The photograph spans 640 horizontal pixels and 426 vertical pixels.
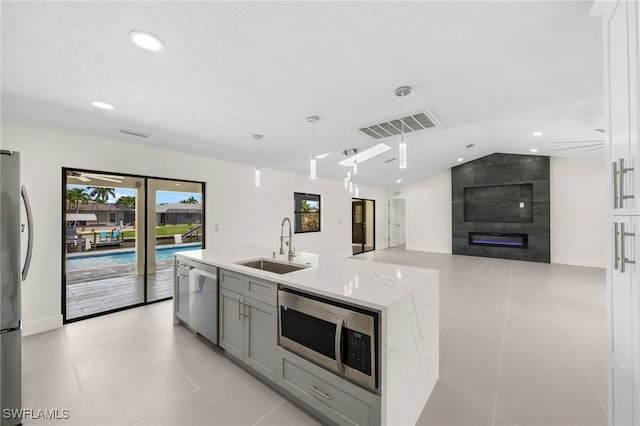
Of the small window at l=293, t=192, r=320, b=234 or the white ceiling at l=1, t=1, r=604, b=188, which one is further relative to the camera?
the small window at l=293, t=192, r=320, b=234

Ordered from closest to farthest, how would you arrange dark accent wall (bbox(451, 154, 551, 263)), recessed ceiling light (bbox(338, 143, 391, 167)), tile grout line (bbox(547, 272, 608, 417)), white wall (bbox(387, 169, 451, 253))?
1. tile grout line (bbox(547, 272, 608, 417))
2. recessed ceiling light (bbox(338, 143, 391, 167))
3. dark accent wall (bbox(451, 154, 551, 263))
4. white wall (bbox(387, 169, 451, 253))

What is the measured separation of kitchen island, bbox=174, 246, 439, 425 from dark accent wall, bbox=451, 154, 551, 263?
7.24 m

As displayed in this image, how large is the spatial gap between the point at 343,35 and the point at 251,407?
8.48ft

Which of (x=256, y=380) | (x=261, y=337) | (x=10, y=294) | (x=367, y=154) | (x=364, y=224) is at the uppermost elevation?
(x=367, y=154)

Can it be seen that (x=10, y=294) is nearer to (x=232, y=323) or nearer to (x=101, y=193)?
(x=232, y=323)

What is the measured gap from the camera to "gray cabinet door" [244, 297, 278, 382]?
1.99 metres

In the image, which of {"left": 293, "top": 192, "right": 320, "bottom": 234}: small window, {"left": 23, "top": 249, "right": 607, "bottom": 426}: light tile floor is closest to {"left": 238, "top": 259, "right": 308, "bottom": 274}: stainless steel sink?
{"left": 23, "top": 249, "right": 607, "bottom": 426}: light tile floor

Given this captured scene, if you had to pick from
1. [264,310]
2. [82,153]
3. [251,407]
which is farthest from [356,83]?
[82,153]

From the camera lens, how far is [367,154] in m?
5.98

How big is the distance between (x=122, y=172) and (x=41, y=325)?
2044 millimetres

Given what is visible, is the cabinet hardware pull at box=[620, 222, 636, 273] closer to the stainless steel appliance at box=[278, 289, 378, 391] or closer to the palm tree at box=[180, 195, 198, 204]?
the stainless steel appliance at box=[278, 289, 378, 391]

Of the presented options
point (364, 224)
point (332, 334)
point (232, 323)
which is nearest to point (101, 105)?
point (232, 323)

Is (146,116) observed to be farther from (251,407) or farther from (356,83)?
(251,407)

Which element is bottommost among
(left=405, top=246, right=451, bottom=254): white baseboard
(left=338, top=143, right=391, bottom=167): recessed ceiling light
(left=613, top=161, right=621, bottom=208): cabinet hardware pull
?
(left=405, top=246, right=451, bottom=254): white baseboard
